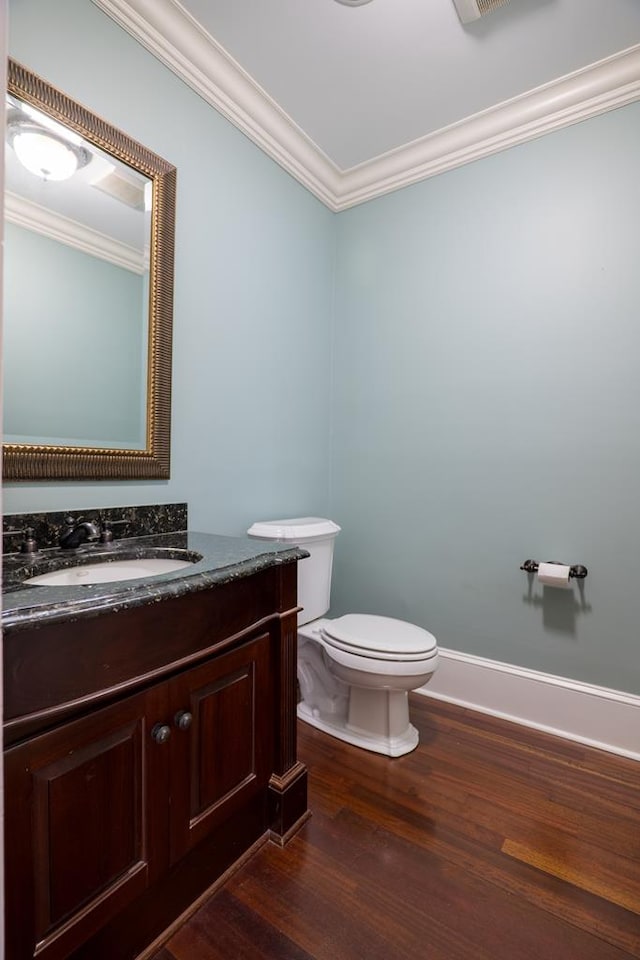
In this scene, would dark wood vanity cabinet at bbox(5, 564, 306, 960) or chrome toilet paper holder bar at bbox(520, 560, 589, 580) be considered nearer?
dark wood vanity cabinet at bbox(5, 564, 306, 960)

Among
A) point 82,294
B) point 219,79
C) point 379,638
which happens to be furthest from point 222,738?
point 219,79

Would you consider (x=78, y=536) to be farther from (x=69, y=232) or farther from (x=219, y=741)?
(x=69, y=232)

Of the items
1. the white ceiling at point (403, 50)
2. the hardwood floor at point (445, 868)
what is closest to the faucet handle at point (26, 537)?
the hardwood floor at point (445, 868)

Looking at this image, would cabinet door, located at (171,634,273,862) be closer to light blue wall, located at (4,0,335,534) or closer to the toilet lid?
the toilet lid

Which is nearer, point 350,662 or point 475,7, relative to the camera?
point 475,7

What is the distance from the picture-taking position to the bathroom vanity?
79 centimetres

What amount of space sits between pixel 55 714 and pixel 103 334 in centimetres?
111

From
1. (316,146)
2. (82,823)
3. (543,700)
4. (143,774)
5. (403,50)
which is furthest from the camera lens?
(316,146)

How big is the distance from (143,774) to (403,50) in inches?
94.2

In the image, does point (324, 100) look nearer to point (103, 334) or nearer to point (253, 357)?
point (253, 357)

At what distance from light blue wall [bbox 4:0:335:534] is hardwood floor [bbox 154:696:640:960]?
1083 mm

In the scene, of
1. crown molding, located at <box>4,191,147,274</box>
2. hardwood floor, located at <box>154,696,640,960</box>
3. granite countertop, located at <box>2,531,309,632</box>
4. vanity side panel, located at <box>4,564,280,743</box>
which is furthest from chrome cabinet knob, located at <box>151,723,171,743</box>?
crown molding, located at <box>4,191,147,274</box>

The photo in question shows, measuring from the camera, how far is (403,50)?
1.66 metres

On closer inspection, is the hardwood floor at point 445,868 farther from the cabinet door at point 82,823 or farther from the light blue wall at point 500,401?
the light blue wall at point 500,401
